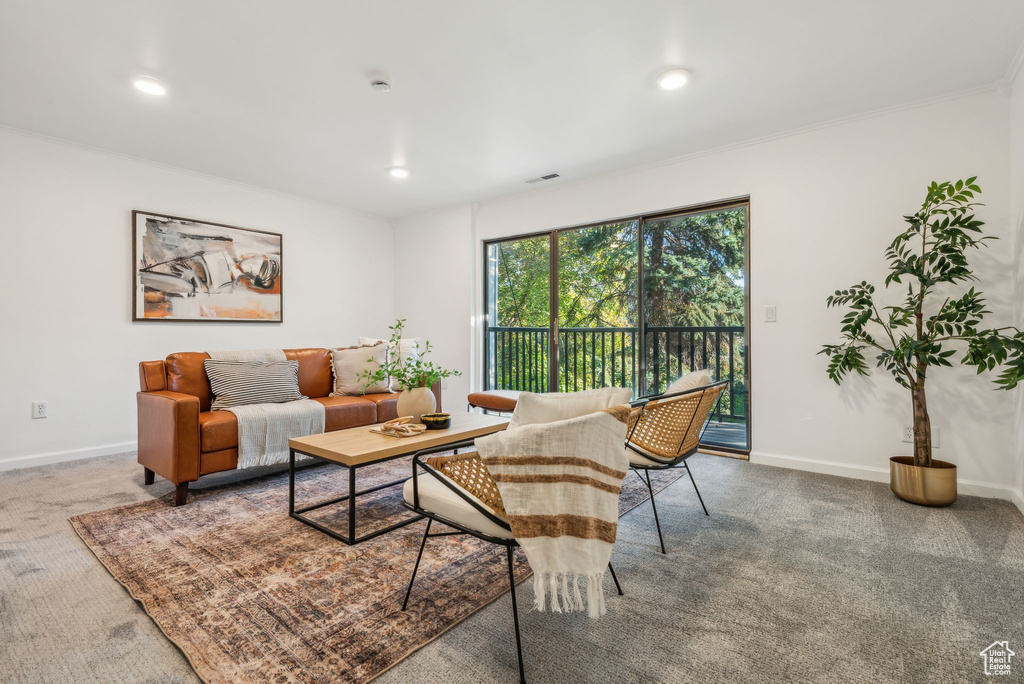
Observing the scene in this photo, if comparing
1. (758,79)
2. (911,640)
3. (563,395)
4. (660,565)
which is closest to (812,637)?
(911,640)

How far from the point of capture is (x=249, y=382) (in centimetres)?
333

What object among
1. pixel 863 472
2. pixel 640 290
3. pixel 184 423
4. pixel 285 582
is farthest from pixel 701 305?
pixel 184 423

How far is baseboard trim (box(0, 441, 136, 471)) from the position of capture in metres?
3.46

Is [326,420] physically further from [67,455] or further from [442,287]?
[442,287]

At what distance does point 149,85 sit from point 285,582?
2.85 m

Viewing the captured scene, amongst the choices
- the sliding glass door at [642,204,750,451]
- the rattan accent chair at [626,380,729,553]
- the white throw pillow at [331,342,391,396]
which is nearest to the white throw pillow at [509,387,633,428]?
the rattan accent chair at [626,380,729,553]

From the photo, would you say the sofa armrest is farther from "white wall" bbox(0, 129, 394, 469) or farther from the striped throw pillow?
"white wall" bbox(0, 129, 394, 469)

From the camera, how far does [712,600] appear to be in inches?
67.4

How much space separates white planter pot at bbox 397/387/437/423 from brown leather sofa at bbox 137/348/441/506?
906 mm

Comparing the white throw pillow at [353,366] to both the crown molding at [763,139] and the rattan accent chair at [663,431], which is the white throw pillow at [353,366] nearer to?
the crown molding at [763,139]

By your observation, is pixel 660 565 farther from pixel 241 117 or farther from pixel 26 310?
pixel 26 310

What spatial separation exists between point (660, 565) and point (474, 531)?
3.09ft

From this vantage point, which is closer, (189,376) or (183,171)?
(189,376)
